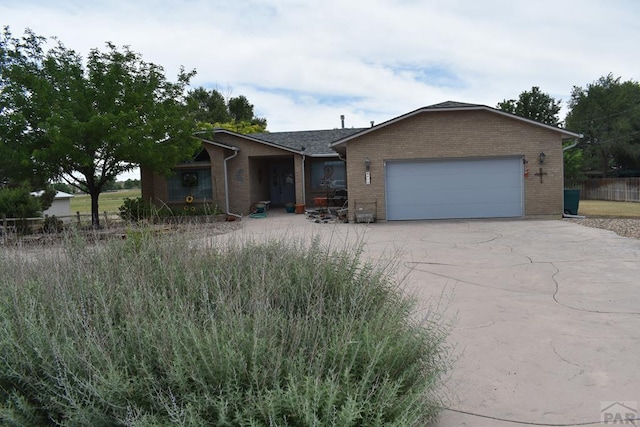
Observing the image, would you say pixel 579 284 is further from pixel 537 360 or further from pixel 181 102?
pixel 181 102

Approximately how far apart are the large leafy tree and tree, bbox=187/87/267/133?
2549 cm

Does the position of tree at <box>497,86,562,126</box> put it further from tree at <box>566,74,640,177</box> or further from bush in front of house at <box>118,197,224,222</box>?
bush in front of house at <box>118,197,224,222</box>

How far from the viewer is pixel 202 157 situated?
22438 millimetres

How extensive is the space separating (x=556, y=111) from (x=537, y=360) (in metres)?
42.6

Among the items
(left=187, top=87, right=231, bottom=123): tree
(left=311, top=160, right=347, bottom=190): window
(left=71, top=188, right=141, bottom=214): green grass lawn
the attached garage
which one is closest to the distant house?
(left=71, top=188, right=141, bottom=214): green grass lawn

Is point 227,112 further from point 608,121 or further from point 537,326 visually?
point 537,326

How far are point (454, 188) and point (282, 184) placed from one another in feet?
40.9

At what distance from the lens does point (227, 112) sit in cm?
4956

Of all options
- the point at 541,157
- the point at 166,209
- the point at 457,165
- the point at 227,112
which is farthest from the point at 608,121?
the point at 166,209

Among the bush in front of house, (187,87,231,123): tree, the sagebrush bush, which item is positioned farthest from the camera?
(187,87,231,123): tree

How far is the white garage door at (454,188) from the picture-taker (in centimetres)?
1770

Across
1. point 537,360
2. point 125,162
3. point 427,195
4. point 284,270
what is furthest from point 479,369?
point 125,162

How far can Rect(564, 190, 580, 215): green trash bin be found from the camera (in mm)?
17911

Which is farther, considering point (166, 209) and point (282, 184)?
point (282, 184)
